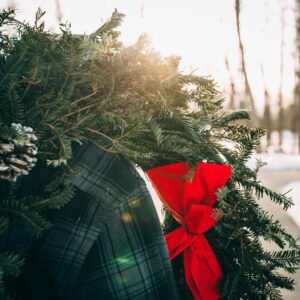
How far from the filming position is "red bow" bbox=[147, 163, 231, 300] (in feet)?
4.42

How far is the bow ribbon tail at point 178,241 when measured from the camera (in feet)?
4.57

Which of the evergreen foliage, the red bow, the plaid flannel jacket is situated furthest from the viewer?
the red bow

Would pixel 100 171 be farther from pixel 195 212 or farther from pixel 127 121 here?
pixel 195 212

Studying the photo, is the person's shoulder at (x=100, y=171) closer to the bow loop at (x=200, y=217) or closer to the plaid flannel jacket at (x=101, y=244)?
the plaid flannel jacket at (x=101, y=244)

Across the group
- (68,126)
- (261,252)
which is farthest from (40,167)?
(261,252)

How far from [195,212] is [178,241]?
0.55 feet

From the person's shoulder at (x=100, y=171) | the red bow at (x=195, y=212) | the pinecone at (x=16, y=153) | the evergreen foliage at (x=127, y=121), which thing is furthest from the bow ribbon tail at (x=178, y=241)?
the pinecone at (x=16, y=153)

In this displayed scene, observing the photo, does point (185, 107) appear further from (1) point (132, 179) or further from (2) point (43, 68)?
(2) point (43, 68)

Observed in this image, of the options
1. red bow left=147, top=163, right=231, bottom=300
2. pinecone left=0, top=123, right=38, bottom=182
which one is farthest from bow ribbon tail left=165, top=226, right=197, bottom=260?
pinecone left=0, top=123, right=38, bottom=182

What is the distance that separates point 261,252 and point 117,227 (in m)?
0.72

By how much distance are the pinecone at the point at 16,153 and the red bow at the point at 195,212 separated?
624mm

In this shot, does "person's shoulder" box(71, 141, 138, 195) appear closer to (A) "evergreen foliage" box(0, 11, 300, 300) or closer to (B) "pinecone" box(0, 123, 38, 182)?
(A) "evergreen foliage" box(0, 11, 300, 300)

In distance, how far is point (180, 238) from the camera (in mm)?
1420

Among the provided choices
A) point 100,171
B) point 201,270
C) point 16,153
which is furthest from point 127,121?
point 201,270
